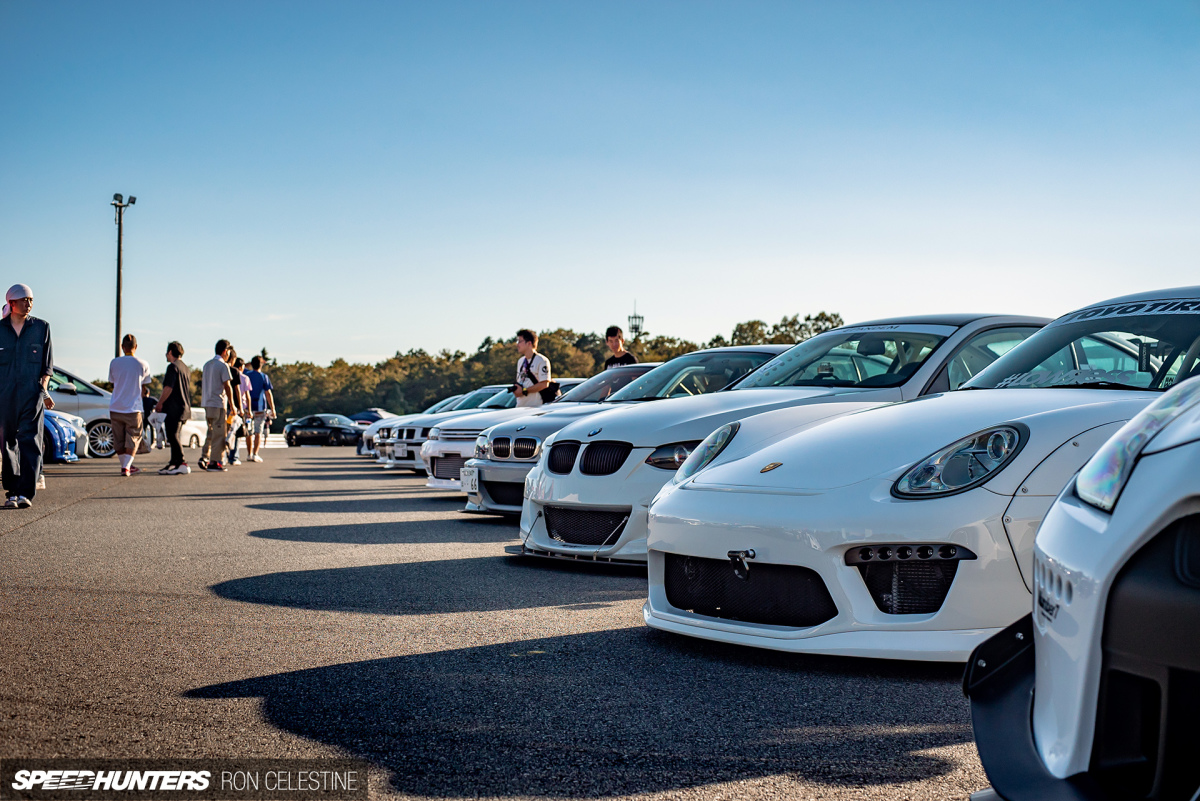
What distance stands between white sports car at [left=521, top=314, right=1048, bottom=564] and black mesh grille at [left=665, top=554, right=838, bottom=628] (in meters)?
1.57

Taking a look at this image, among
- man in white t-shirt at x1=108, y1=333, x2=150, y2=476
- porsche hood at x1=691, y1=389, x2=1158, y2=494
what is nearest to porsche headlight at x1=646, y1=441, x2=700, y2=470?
porsche hood at x1=691, y1=389, x2=1158, y2=494

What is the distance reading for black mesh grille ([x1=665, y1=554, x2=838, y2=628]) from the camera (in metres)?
3.49

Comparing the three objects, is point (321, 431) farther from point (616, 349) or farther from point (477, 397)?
point (616, 349)

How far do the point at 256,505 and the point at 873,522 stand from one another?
7.92 meters

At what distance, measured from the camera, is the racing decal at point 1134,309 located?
4055 millimetres

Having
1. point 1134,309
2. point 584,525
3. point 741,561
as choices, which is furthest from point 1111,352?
point 584,525

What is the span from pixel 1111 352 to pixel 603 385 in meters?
5.40

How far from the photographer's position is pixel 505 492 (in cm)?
805

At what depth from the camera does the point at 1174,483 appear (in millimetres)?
1603

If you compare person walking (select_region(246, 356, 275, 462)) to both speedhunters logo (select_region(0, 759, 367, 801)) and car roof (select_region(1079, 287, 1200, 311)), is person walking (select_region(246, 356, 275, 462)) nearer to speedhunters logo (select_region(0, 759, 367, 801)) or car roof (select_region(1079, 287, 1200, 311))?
car roof (select_region(1079, 287, 1200, 311))

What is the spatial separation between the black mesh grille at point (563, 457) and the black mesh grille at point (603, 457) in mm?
99

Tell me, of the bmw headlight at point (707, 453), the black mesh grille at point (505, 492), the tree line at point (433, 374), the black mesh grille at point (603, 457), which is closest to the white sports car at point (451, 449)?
the black mesh grille at point (505, 492)

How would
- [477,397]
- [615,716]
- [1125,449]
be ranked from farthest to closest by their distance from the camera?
[477,397]
[615,716]
[1125,449]

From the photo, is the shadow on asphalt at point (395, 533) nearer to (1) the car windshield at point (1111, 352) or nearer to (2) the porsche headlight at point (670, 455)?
(2) the porsche headlight at point (670, 455)
